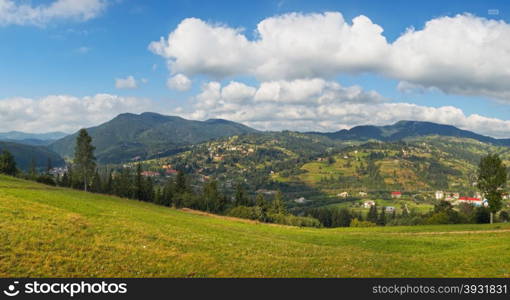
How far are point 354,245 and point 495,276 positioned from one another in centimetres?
1664

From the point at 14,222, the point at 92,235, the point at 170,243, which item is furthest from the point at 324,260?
the point at 14,222

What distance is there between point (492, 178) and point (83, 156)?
10848 cm

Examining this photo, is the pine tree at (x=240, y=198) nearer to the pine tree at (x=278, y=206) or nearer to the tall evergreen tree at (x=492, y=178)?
the pine tree at (x=278, y=206)

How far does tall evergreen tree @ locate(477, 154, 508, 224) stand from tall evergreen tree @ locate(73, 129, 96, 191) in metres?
104

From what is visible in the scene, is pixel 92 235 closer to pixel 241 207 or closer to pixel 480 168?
pixel 480 168

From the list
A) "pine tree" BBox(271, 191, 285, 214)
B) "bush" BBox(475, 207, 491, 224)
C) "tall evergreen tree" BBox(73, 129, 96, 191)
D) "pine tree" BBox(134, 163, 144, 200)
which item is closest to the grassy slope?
"tall evergreen tree" BBox(73, 129, 96, 191)

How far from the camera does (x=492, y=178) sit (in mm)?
69812

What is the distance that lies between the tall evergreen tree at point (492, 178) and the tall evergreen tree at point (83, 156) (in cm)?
10445

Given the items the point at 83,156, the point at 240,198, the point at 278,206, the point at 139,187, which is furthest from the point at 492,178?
the point at 83,156

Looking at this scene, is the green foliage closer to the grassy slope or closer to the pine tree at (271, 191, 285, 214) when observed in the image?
the grassy slope

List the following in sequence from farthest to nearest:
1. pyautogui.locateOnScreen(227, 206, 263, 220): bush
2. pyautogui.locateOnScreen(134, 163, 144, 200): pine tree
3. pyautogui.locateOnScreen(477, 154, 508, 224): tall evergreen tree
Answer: pyautogui.locateOnScreen(134, 163, 144, 200): pine tree
pyautogui.locateOnScreen(227, 206, 263, 220): bush
pyautogui.locateOnScreen(477, 154, 508, 224): tall evergreen tree

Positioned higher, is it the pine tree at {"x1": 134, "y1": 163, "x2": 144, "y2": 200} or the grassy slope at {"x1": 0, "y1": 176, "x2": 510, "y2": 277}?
the grassy slope at {"x1": 0, "y1": 176, "x2": 510, "y2": 277}

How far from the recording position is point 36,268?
15719 millimetres

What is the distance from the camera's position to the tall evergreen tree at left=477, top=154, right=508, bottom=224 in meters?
69.2
